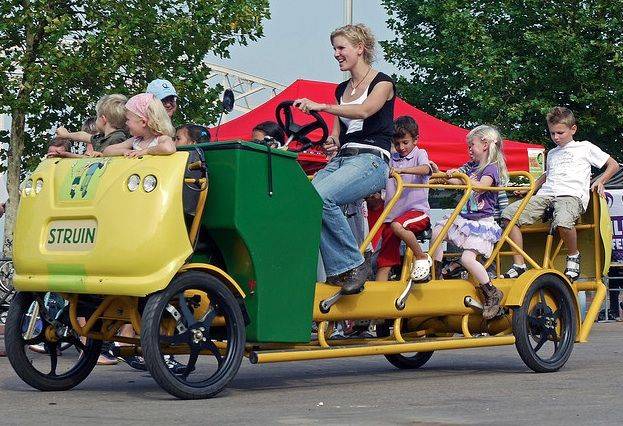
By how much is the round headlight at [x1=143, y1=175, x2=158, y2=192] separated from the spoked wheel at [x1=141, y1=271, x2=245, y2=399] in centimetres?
48

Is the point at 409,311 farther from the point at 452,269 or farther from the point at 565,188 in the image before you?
the point at 565,188

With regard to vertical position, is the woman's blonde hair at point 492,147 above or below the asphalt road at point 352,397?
above

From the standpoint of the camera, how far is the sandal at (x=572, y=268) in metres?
9.67

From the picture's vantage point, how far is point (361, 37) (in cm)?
861

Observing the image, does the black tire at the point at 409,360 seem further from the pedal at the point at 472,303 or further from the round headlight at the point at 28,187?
the round headlight at the point at 28,187

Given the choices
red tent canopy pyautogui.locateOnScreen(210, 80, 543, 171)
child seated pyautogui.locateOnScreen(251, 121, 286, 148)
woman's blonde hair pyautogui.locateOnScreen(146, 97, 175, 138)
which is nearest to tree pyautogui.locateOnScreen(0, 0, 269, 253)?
red tent canopy pyautogui.locateOnScreen(210, 80, 543, 171)

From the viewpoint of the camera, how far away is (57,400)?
24.4 feet

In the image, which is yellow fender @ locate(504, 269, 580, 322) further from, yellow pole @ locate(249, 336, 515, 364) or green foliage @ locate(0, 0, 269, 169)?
green foliage @ locate(0, 0, 269, 169)

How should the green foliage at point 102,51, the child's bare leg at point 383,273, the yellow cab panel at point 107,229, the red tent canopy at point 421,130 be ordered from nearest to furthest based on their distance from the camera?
the yellow cab panel at point 107,229 < the child's bare leg at point 383,273 < the red tent canopy at point 421,130 < the green foliage at point 102,51

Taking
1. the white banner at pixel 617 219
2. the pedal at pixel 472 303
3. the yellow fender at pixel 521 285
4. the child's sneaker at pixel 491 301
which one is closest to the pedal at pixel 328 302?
the pedal at pixel 472 303

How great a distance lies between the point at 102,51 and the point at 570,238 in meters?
15.1

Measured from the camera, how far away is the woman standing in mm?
8039

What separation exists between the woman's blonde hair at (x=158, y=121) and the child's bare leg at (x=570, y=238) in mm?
3223

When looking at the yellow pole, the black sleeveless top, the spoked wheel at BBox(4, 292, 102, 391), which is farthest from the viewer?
the black sleeveless top
